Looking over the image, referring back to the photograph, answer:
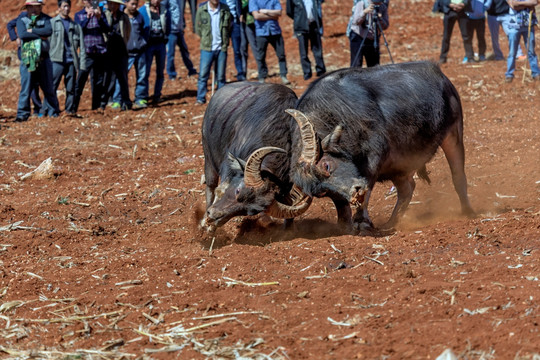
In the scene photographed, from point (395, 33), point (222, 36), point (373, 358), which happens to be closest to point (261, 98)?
point (373, 358)

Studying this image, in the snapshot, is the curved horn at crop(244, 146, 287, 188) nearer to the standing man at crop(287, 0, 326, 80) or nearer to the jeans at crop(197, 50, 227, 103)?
the jeans at crop(197, 50, 227, 103)

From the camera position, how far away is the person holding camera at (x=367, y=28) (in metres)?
16.1

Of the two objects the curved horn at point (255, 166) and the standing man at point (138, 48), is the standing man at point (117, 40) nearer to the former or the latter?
the standing man at point (138, 48)

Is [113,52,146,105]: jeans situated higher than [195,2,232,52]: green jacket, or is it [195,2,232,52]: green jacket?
[195,2,232,52]: green jacket

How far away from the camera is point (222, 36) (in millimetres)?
→ 18219

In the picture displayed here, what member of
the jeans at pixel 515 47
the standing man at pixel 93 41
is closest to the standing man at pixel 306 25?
the jeans at pixel 515 47

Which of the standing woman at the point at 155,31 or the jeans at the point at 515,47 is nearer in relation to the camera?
the jeans at the point at 515,47

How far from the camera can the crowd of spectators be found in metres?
17.0

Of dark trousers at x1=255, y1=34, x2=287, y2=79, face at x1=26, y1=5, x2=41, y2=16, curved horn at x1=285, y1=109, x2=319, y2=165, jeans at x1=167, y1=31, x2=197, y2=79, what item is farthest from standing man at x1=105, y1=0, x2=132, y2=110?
curved horn at x1=285, y1=109, x2=319, y2=165

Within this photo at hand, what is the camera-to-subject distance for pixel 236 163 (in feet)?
30.0

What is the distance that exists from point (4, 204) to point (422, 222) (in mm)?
5916

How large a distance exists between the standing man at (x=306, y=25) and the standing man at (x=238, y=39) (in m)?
1.29

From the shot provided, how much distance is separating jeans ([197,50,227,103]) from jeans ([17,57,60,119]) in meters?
3.31

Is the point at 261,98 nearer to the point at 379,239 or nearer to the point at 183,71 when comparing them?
the point at 379,239
